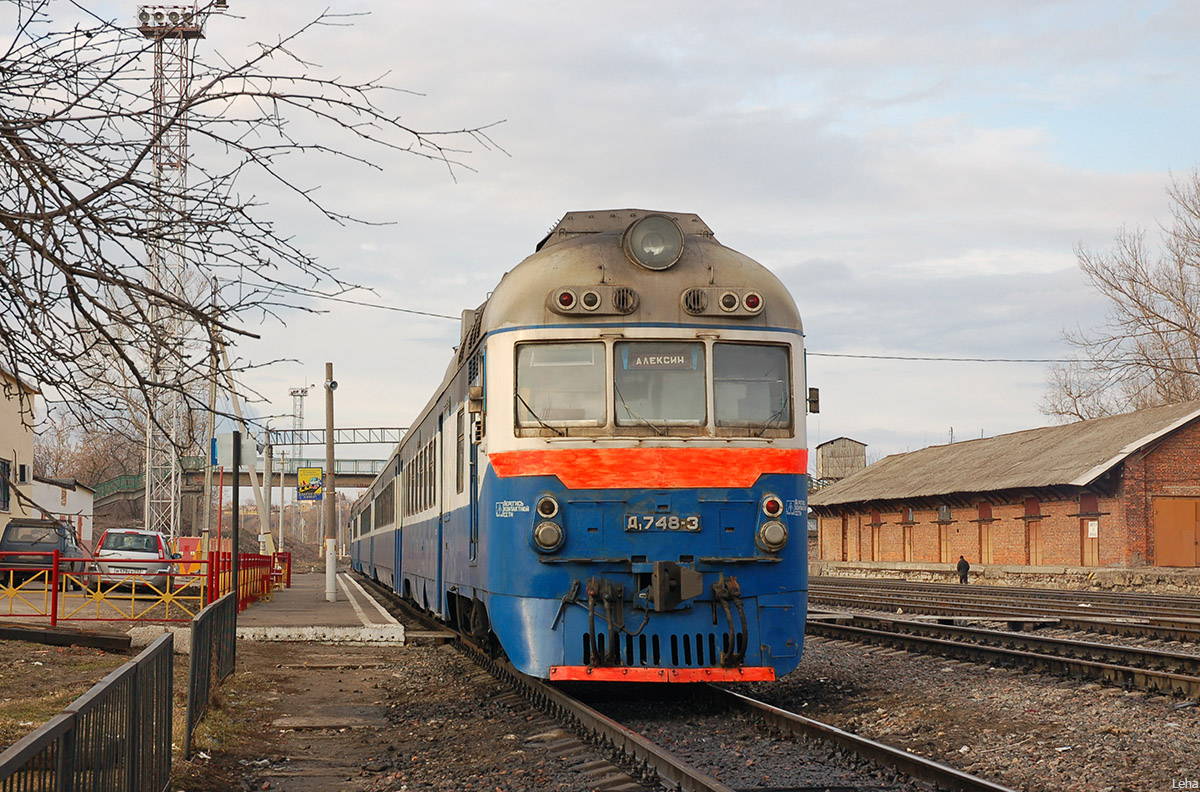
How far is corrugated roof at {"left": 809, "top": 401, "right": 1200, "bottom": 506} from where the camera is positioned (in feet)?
120

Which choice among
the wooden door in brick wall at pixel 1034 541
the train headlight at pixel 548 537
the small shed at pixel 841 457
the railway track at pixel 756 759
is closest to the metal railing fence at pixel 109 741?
the railway track at pixel 756 759

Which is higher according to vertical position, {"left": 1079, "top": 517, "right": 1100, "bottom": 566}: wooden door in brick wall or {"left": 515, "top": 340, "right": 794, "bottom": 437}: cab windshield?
{"left": 515, "top": 340, "right": 794, "bottom": 437}: cab windshield

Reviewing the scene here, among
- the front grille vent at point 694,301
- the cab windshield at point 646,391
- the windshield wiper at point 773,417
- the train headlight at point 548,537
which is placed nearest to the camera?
the train headlight at point 548,537

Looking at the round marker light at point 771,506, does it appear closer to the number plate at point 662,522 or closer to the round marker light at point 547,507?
the number plate at point 662,522

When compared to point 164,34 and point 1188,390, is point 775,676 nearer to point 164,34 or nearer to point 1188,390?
point 164,34

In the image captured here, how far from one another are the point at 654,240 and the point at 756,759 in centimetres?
433

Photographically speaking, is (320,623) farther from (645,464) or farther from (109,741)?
(109,741)

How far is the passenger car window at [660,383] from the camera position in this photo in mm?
9758

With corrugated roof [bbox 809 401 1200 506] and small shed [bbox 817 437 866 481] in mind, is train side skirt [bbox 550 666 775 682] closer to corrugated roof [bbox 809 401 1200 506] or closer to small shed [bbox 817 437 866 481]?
corrugated roof [bbox 809 401 1200 506]

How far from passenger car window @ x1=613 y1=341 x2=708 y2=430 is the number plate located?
0.75 meters

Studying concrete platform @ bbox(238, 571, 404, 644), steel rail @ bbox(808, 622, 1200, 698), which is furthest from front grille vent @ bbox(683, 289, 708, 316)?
concrete platform @ bbox(238, 571, 404, 644)

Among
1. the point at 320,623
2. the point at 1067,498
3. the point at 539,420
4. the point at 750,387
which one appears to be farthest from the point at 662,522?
the point at 1067,498

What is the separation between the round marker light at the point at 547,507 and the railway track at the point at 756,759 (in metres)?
1.43

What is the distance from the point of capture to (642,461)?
9.54 metres
